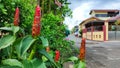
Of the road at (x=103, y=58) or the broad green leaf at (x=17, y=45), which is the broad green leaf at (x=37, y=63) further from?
the road at (x=103, y=58)

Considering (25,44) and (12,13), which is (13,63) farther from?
(12,13)

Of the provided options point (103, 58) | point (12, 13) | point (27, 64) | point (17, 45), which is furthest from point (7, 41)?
point (103, 58)

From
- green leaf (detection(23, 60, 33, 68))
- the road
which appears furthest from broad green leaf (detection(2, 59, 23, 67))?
the road

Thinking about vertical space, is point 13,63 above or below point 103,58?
above

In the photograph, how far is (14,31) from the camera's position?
228 cm

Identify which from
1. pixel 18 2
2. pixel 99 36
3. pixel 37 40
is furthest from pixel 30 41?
pixel 99 36

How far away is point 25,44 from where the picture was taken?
2.07 m

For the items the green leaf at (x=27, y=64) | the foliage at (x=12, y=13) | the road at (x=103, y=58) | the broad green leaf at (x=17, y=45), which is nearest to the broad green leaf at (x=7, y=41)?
the broad green leaf at (x=17, y=45)

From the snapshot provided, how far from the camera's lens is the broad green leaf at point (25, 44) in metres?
2.05

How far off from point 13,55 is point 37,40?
484 mm

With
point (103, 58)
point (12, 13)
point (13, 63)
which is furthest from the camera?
point (103, 58)

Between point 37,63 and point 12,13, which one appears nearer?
point 37,63

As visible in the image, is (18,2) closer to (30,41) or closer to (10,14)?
(10,14)

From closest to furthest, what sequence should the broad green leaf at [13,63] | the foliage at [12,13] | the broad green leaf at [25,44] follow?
the broad green leaf at [25,44]
the broad green leaf at [13,63]
the foliage at [12,13]
